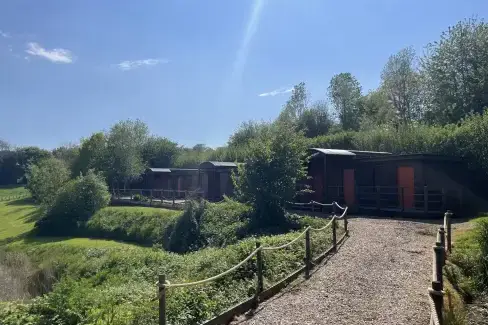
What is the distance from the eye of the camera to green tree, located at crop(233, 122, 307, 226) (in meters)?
18.4

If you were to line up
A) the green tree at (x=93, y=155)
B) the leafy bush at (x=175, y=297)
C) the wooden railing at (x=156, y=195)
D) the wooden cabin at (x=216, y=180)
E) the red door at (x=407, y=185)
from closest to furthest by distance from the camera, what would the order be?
1. the leafy bush at (x=175, y=297)
2. the red door at (x=407, y=185)
3. the wooden cabin at (x=216, y=180)
4. the wooden railing at (x=156, y=195)
5. the green tree at (x=93, y=155)

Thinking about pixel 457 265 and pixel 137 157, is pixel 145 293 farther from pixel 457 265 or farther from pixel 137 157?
pixel 137 157

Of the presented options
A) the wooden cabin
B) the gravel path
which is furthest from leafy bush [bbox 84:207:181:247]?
the gravel path

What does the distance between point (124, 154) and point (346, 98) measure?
99.3 ft

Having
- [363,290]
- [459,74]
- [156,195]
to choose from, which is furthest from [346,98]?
[363,290]

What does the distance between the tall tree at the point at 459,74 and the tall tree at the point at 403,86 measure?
24.8 feet

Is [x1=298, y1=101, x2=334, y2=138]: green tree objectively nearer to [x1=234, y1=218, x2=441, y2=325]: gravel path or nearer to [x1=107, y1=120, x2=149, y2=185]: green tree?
[x1=107, y1=120, x2=149, y2=185]: green tree

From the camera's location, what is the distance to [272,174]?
18.5m

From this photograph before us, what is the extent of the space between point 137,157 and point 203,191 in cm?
1961

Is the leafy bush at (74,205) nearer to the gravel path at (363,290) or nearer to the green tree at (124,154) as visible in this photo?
the green tree at (124,154)

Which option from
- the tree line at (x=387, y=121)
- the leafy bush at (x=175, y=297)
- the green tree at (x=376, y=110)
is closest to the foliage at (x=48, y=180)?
the tree line at (x=387, y=121)

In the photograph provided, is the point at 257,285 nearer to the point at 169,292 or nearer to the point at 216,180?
the point at 169,292

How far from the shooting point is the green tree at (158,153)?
190 feet

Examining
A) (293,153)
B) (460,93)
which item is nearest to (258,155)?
(293,153)
